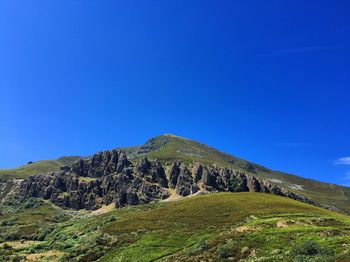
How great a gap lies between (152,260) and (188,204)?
158 feet

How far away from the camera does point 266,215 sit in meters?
89.8

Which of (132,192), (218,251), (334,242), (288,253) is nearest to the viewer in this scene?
(288,253)

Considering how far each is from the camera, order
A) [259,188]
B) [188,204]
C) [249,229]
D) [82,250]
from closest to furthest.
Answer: [249,229] → [82,250] → [188,204] → [259,188]

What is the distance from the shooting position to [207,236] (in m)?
Answer: 76.4

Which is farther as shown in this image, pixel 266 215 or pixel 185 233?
pixel 266 215

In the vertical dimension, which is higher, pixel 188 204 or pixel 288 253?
pixel 188 204

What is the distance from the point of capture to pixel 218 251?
59062mm

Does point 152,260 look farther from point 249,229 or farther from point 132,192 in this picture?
point 132,192

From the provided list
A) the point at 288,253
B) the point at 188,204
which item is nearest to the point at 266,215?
the point at 188,204

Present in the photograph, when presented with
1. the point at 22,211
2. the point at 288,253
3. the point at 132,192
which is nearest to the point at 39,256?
the point at 288,253

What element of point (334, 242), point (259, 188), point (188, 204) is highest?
point (259, 188)

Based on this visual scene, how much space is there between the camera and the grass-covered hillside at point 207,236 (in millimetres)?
56688

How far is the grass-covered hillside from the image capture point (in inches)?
2232

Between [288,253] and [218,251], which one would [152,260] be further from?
[288,253]
